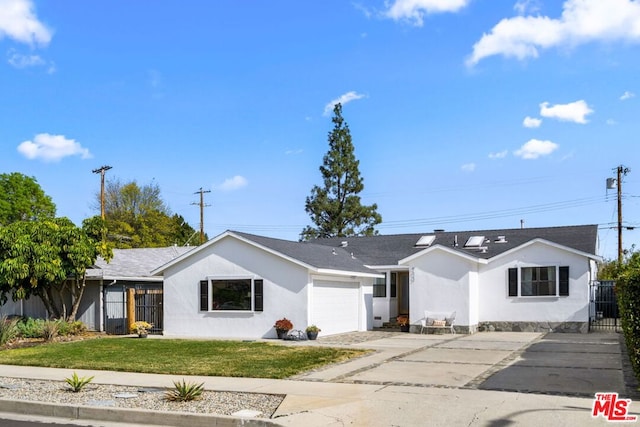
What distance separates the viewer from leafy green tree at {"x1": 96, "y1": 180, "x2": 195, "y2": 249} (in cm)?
5600

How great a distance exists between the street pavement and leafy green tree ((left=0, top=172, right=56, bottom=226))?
44100 mm

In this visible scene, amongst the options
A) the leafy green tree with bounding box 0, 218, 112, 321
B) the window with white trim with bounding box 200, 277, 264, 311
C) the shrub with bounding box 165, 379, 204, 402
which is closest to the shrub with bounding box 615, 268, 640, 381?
the shrub with bounding box 165, 379, 204, 402

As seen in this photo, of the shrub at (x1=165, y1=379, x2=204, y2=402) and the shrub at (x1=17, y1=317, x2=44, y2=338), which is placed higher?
the shrub at (x1=165, y1=379, x2=204, y2=402)

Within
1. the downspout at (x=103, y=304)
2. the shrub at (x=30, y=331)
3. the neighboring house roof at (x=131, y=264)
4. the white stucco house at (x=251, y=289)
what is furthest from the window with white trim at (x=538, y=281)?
the shrub at (x=30, y=331)

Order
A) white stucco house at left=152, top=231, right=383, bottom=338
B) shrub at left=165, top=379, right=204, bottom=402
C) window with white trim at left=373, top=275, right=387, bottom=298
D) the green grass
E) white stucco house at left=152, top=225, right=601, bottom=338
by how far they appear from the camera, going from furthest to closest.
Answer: window with white trim at left=373, top=275, right=387, bottom=298 → white stucco house at left=152, top=225, right=601, bottom=338 → white stucco house at left=152, top=231, right=383, bottom=338 → the green grass → shrub at left=165, top=379, right=204, bottom=402

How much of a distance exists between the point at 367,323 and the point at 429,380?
47.8 feet

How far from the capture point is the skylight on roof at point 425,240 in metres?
31.0

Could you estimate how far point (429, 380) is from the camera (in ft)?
40.2

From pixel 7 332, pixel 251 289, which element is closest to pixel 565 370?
pixel 251 289

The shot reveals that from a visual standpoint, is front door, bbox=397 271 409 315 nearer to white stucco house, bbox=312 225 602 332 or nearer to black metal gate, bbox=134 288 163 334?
white stucco house, bbox=312 225 602 332

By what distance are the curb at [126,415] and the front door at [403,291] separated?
20.5 m

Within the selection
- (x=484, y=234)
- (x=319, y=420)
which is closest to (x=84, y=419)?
(x=319, y=420)

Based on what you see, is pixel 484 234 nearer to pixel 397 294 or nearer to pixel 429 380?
pixel 397 294

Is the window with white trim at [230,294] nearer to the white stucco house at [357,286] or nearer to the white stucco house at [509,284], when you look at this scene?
the white stucco house at [357,286]
